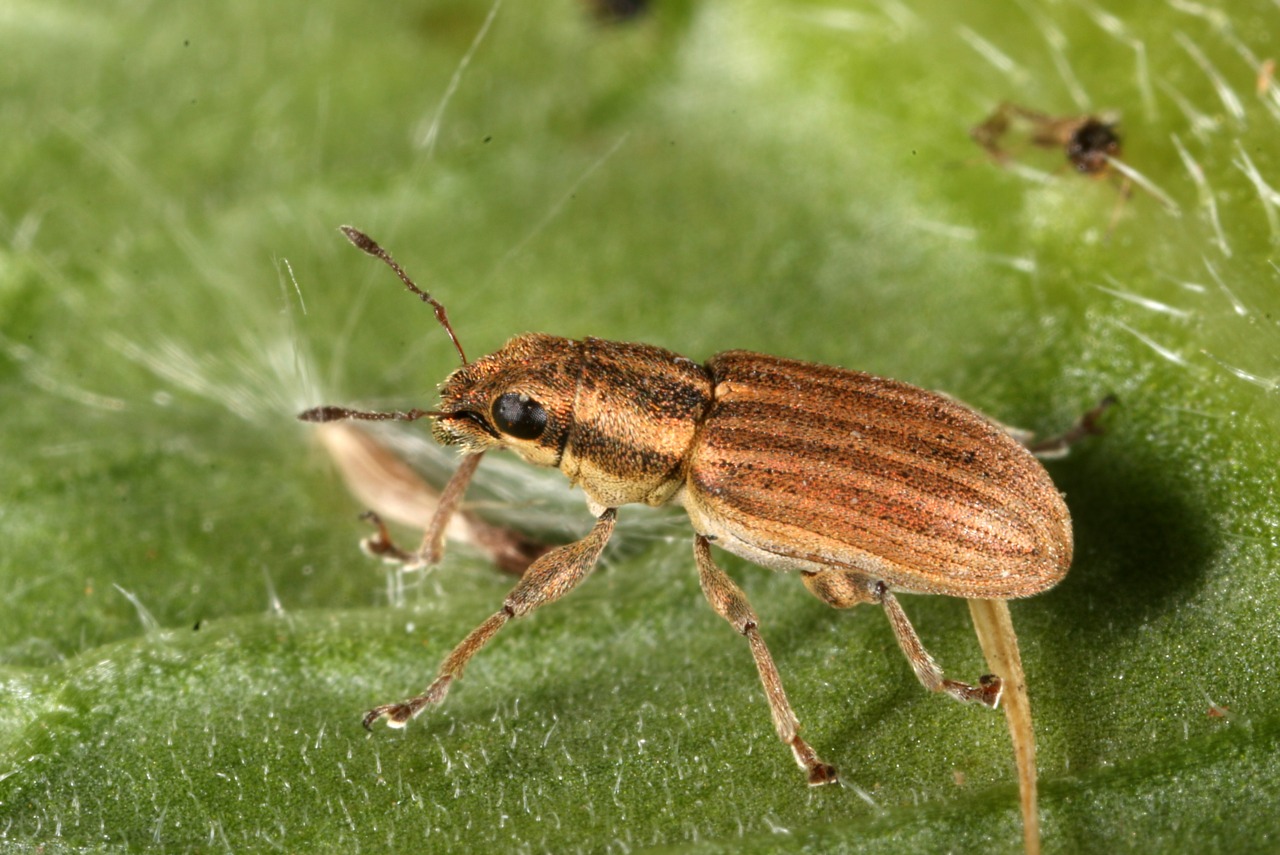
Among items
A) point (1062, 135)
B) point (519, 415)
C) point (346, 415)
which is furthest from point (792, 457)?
point (1062, 135)

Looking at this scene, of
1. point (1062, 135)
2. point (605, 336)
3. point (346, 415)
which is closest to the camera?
point (346, 415)

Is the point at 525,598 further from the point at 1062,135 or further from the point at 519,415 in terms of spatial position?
→ the point at 1062,135

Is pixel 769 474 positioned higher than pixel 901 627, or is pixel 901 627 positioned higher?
pixel 769 474

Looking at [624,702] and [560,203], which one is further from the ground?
[560,203]

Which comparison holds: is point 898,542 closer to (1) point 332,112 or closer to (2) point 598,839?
(2) point 598,839

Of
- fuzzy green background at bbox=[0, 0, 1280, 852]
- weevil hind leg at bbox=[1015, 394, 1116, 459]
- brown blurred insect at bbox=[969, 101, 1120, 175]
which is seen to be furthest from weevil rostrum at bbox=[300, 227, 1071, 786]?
brown blurred insect at bbox=[969, 101, 1120, 175]

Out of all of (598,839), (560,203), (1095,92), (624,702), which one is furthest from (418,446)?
(1095,92)

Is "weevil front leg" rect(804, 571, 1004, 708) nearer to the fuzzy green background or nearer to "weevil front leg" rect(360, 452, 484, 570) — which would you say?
the fuzzy green background

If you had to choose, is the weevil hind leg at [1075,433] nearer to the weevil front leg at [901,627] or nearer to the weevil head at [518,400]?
the weevil front leg at [901,627]
